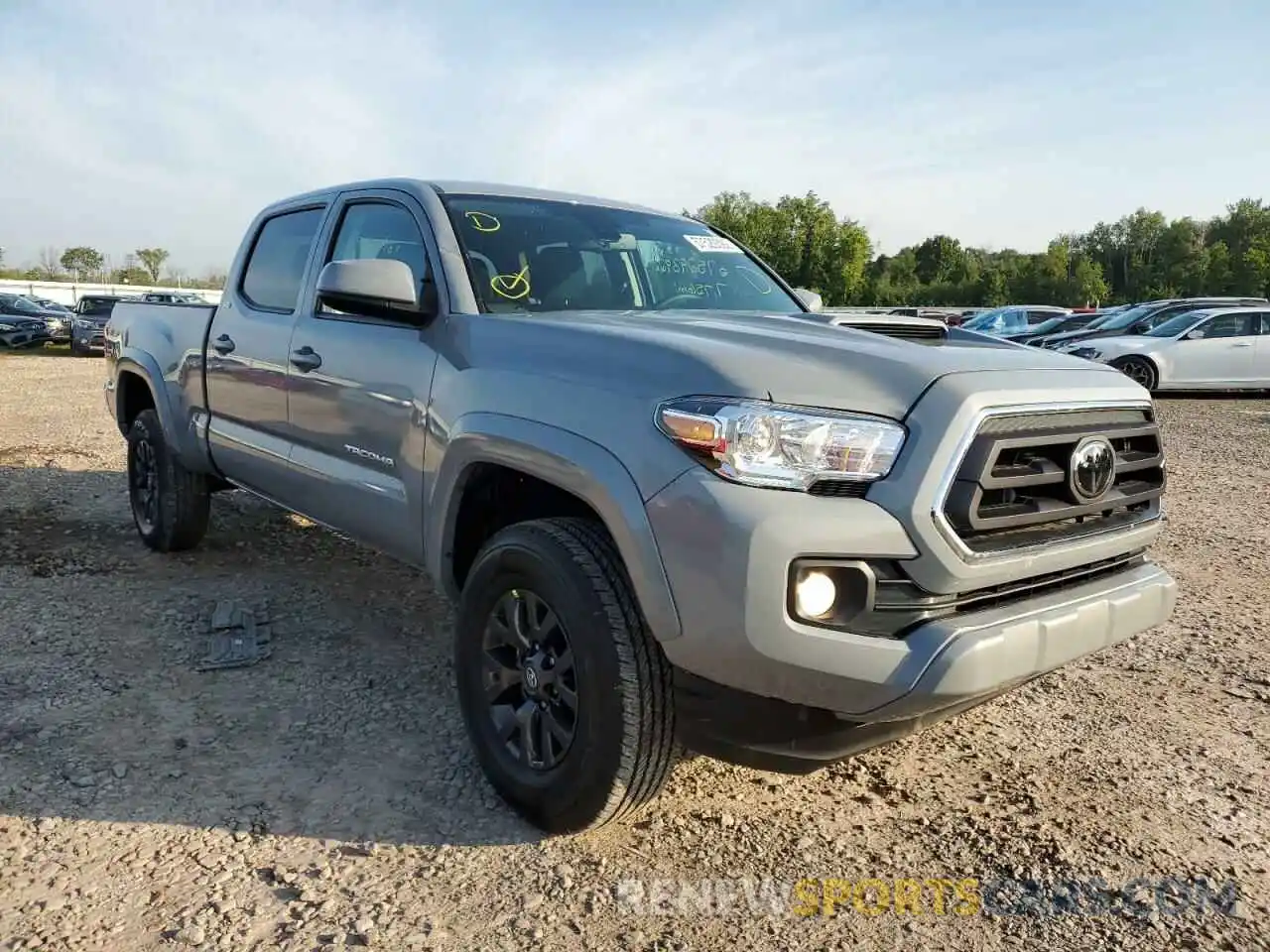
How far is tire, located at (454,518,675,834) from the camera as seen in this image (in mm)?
2383

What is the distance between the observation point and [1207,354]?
606 inches

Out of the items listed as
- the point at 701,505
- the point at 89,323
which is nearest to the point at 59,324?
the point at 89,323

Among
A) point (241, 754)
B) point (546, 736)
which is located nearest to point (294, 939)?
point (546, 736)

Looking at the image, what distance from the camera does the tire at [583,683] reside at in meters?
2.38

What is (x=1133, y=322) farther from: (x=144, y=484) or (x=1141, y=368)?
(x=144, y=484)

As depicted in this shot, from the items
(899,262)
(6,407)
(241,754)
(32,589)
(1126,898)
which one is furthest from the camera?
(899,262)

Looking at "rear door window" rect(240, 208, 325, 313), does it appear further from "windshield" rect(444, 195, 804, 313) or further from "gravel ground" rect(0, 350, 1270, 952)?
"gravel ground" rect(0, 350, 1270, 952)

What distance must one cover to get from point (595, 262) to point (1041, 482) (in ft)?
6.11

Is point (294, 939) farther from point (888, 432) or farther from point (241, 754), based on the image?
point (888, 432)

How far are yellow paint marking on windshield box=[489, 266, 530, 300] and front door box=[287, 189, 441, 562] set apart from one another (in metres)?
0.24

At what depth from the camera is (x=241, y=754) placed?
3.14m

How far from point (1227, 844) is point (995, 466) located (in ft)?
4.28

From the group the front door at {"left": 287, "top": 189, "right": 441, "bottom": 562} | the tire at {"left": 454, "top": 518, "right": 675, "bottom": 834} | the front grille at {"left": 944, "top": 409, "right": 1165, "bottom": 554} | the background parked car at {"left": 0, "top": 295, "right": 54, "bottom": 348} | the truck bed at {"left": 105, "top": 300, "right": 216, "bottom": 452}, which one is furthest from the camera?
the background parked car at {"left": 0, "top": 295, "right": 54, "bottom": 348}

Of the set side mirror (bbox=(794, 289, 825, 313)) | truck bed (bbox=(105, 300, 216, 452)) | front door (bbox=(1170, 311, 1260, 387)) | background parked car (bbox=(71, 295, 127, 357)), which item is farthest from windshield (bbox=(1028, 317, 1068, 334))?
background parked car (bbox=(71, 295, 127, 357))
